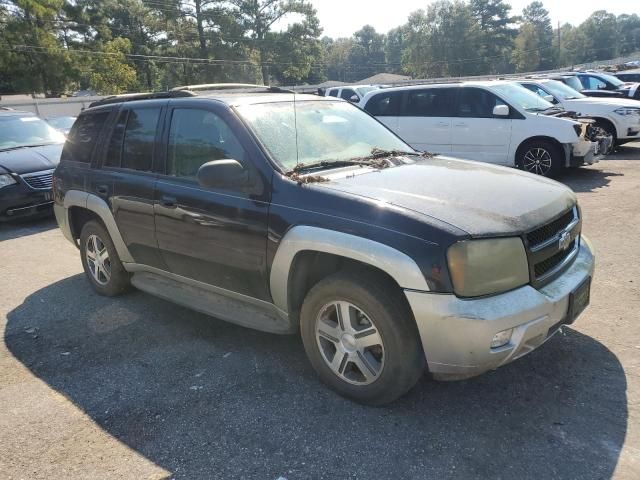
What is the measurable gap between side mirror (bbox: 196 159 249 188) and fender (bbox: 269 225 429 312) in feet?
→ 1.72

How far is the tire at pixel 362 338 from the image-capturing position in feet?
9.22

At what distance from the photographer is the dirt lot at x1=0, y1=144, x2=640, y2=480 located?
2.61m

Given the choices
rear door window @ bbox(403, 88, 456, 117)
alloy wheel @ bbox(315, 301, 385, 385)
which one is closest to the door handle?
alloy wheel @ bbox(315, 301, 385, 385)

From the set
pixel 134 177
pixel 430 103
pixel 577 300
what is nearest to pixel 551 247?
pixel 577 300

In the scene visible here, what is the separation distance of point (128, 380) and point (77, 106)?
1247 inches

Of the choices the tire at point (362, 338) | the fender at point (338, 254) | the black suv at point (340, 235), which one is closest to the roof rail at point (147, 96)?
the black suv at point (340, 235)

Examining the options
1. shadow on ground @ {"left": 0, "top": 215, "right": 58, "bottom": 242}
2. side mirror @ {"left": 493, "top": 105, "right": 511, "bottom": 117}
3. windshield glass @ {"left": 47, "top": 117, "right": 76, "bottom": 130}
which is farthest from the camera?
windshield glass @ {"left": 47, "top": 117, "right": 76, "bottom": 130}

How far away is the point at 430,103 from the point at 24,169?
7.36 meters

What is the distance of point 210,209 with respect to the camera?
11.7ft

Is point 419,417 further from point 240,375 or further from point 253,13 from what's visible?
point 253,13

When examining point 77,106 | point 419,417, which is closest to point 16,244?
point 419,417

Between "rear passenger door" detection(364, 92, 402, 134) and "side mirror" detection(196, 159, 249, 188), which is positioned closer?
"side mirror" detection(196, 159, 249, 188)

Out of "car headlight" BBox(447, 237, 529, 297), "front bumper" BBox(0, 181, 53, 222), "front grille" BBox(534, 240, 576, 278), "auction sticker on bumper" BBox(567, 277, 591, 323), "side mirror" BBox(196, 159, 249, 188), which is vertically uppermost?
"side mirror" BBox(196, 159, 249, 188)

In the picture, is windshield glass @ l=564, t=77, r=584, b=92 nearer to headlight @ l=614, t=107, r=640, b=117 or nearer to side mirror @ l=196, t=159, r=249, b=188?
headlight @ l=614, t=107, r=640, b=117
